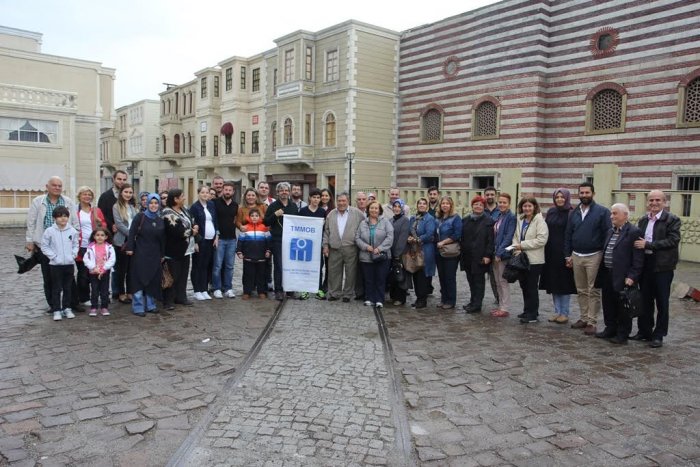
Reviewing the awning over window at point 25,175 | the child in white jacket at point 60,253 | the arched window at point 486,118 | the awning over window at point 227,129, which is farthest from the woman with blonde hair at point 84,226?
the awning over window at point 227,129

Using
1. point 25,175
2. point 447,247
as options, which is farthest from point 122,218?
point 25,175

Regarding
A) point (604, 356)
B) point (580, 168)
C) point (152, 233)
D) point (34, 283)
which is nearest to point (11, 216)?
point (34, 283)

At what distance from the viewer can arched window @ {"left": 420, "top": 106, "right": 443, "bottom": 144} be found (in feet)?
85.6

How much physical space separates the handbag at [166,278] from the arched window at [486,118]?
18030 millimetres

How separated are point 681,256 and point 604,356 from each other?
11.9 m

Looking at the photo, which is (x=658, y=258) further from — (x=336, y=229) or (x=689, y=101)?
(x=689, y=101)

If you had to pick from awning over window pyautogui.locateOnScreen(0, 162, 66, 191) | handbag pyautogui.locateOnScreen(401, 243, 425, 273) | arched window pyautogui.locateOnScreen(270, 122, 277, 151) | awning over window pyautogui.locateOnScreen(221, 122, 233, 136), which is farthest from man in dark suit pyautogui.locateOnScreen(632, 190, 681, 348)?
awning over window pyautogui.locateOnScreen(221, 122, 233, 136)

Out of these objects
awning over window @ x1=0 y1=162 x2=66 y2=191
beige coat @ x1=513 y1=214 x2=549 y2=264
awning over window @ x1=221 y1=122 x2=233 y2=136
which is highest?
awning over window @ x1=221 y1=122 x2=233 y2=136

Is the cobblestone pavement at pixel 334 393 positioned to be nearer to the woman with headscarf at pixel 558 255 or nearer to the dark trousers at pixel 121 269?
the woman with headscarf at pixel 558 255

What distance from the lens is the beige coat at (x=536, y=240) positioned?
26.9 feet

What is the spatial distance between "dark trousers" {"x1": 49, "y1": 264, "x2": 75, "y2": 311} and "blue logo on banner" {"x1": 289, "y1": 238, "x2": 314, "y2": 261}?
3531 mm

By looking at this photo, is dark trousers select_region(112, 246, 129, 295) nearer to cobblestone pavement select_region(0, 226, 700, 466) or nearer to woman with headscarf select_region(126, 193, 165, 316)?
woman with headscarf select_region(126, 193, 165, 316)

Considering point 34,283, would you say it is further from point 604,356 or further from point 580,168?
point 580,168

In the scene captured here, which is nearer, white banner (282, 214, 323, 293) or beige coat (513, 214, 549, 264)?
beige coat (513, 214, 549, 264)
